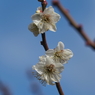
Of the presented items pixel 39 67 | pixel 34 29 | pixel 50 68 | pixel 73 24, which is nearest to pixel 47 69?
pixel 50 68

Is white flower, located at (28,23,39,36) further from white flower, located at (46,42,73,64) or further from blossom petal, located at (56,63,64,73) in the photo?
blossom petal, located at (56,63,64,73)

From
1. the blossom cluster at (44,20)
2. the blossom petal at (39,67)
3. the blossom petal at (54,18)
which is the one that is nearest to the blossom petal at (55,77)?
the blossom petal at (39,67)

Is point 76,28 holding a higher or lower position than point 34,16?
lower

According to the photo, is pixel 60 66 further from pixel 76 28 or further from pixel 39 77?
pixel 76 28

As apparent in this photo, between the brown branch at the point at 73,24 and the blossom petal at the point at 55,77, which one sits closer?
the brown branch at the point at 73,24

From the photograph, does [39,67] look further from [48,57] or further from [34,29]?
[34,29]

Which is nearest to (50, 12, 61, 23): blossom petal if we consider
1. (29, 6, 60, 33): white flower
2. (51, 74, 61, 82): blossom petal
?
(29, 6, 60, 33): white flower

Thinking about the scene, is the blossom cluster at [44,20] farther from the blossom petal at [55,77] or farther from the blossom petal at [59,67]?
the blossom petal at [55,77]

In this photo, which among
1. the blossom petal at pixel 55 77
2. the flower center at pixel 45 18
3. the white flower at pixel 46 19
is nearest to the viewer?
the blossom petal at pixel 55 77

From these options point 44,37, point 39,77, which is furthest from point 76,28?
→ point 39,77
